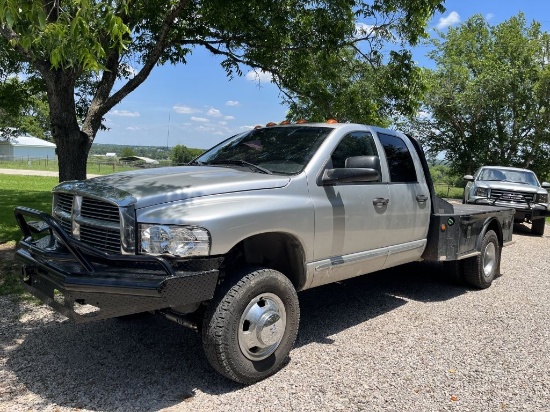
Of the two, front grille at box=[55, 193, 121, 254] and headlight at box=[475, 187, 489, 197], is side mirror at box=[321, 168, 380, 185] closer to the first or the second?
front grille at box=[55, 193, 121, 254]

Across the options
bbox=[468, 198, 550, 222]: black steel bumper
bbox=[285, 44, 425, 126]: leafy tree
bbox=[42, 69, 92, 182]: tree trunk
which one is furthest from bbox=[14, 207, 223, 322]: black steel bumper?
bbox=[468, 198, 550, 222]: black steel bumper

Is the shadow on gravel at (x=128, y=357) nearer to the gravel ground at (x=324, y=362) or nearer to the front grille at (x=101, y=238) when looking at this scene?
the gravel ground at (x=324, y=362)

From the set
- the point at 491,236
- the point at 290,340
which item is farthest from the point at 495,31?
the point at 290,340

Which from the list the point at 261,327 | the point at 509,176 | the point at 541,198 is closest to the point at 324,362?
the point at 261,327

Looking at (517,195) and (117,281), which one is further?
(517,195)

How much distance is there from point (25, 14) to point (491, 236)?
605cm

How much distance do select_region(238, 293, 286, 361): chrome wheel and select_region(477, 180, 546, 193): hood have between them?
11.6m

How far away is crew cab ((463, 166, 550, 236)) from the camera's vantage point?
13016mm

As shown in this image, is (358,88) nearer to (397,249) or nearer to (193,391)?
(397,249)

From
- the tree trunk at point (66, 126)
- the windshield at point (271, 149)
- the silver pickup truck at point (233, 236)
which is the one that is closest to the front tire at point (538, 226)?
the silver pickup truck at point (233, 236)

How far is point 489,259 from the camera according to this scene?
6.95 metres

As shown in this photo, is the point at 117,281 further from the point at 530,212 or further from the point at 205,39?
the point at 530,212

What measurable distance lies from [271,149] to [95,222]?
1.83 m

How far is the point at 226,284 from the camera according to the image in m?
3.60
